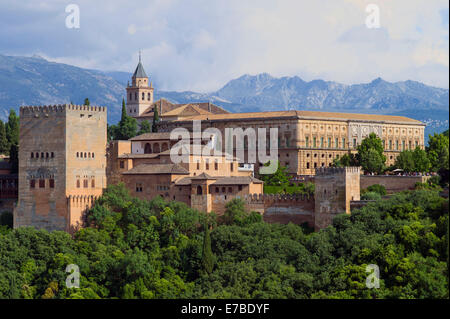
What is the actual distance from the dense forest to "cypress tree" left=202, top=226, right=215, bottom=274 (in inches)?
2.6

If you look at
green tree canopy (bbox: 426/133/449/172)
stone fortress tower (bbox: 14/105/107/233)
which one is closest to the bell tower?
green tree canopy (bbox: 426/133/449/172)

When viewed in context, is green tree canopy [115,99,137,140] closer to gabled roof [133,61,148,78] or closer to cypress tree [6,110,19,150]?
cypress tree [6,110,19,150]

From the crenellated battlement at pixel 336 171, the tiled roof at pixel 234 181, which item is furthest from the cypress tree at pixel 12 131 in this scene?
the crenellated battlement at pixel 336 171

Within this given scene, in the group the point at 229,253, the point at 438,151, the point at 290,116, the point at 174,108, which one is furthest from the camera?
the point at 174,108

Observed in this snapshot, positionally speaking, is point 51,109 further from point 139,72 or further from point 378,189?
point 139,72

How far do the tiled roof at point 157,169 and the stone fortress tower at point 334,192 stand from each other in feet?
35.2

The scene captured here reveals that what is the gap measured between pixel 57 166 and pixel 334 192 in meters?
19.3

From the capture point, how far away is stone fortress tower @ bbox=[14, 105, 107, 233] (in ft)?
225

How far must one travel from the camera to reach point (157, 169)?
7106 centimetres

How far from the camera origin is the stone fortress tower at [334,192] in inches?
2522

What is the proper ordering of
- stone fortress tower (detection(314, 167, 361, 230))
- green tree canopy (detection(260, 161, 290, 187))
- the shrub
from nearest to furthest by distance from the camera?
stone fortress tower (detection(314, 167, 361, 230)) < the shrub < green tree canopy (detection(260, 161, 290, 187))

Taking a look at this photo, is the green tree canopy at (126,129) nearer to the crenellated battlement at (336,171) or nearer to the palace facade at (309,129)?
the palace facade at (309,129)

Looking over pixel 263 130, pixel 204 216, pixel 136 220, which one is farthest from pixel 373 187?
pixel 263 130

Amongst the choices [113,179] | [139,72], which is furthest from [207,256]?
[139,72]
